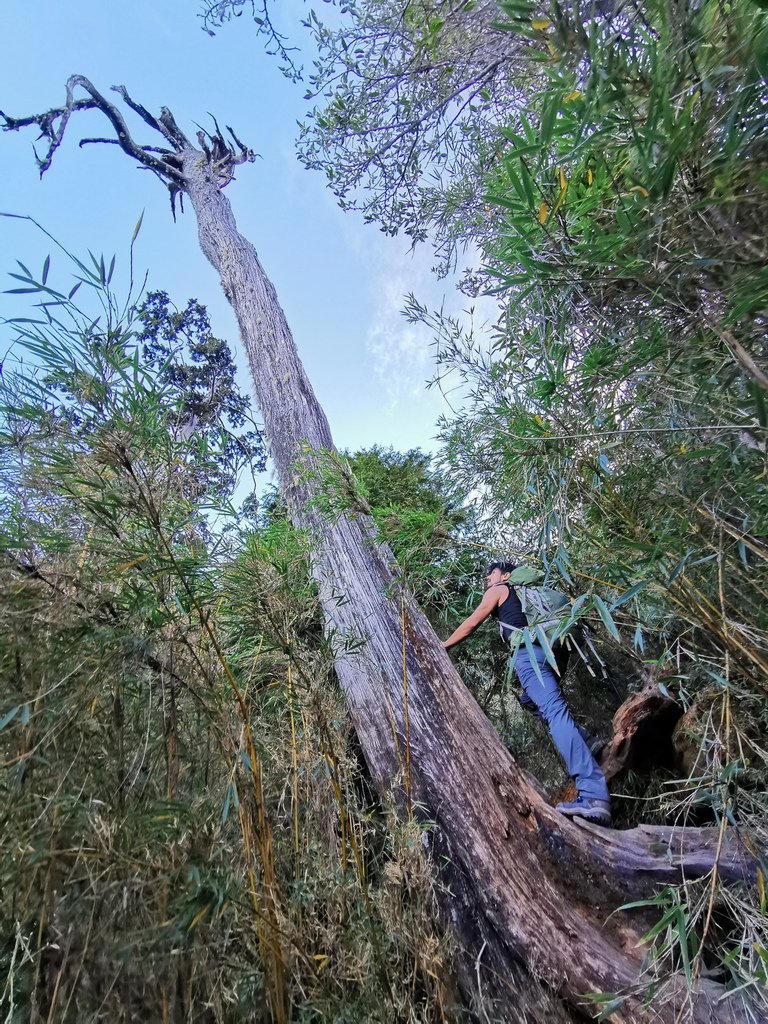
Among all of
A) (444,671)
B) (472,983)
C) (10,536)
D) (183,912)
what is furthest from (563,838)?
(10,536)

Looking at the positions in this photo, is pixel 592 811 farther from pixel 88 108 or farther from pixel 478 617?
pixel 88 108

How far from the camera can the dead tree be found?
5.38ft

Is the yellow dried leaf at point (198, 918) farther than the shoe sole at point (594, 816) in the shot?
No

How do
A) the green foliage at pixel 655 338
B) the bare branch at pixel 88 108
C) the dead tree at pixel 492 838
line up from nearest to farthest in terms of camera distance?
the green foliage at pixel 655 338 < the dead tree at pixel 492 838 < the bare branch at pixel 88 108

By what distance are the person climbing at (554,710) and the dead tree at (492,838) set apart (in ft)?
0.65

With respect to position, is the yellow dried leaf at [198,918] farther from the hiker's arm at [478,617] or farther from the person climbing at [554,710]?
the hiker's arm at [478,617]

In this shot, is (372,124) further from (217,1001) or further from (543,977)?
(543,977)

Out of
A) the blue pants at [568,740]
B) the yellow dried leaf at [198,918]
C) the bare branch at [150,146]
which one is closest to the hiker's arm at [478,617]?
the blue pants at [568,740]

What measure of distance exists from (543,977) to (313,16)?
509 cm

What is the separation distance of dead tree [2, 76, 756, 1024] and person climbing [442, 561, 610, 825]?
20cm

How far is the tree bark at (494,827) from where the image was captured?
5.45 feet

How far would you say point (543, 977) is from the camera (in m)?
1.63

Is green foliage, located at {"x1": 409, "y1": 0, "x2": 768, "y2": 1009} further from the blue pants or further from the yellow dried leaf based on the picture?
the yellow dried leaf

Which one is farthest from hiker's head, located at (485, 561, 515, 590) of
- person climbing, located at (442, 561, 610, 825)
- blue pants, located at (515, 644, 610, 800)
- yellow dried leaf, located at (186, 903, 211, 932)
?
yellow dried leaf, located at (186, 903, 211, 932)
